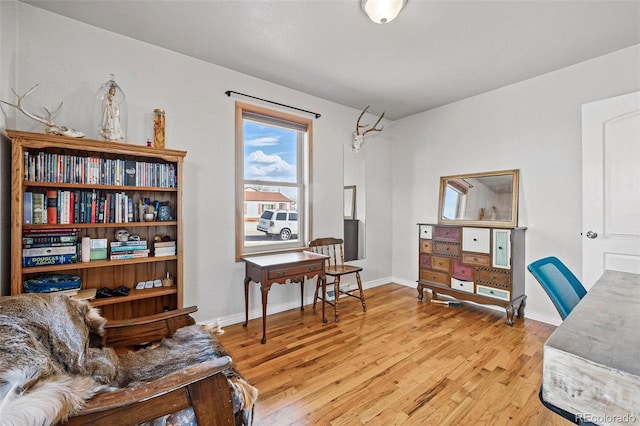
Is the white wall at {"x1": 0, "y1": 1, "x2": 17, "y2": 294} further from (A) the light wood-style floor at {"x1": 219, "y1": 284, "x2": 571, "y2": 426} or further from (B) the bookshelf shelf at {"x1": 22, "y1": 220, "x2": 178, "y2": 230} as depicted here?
(A) the light wood-style floor at {"x1": 219, "y1": 284, "x2": 571, "y2": 426}

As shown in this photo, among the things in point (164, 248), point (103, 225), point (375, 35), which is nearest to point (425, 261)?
point (375, 35)

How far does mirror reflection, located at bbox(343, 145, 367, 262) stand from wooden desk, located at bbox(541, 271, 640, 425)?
3060 mm

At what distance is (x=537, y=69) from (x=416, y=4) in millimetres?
1792

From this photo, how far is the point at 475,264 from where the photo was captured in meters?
3.07

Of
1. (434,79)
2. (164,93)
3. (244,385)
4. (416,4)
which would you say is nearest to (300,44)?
(416,4)

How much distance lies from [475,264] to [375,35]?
253cm

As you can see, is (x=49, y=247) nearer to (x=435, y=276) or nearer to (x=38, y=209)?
(x=38, y=209)

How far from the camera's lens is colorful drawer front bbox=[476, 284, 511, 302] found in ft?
9.30

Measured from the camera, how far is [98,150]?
195 cm

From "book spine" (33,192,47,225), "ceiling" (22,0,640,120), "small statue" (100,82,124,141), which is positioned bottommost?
"book spine" (33,192,47,225)

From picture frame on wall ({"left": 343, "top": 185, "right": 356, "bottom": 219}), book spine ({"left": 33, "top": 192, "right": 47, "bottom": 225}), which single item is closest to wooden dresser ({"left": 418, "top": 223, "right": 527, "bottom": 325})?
picture frame on wall ({"left": 343, "top": 185, "right": 356, "bottom": 219})

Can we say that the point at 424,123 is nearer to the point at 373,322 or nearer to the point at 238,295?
the point at 373,322

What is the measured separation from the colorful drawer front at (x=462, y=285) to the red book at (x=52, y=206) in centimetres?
374

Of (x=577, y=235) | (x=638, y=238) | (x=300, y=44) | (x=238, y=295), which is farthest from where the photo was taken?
(x=238, y=295)
